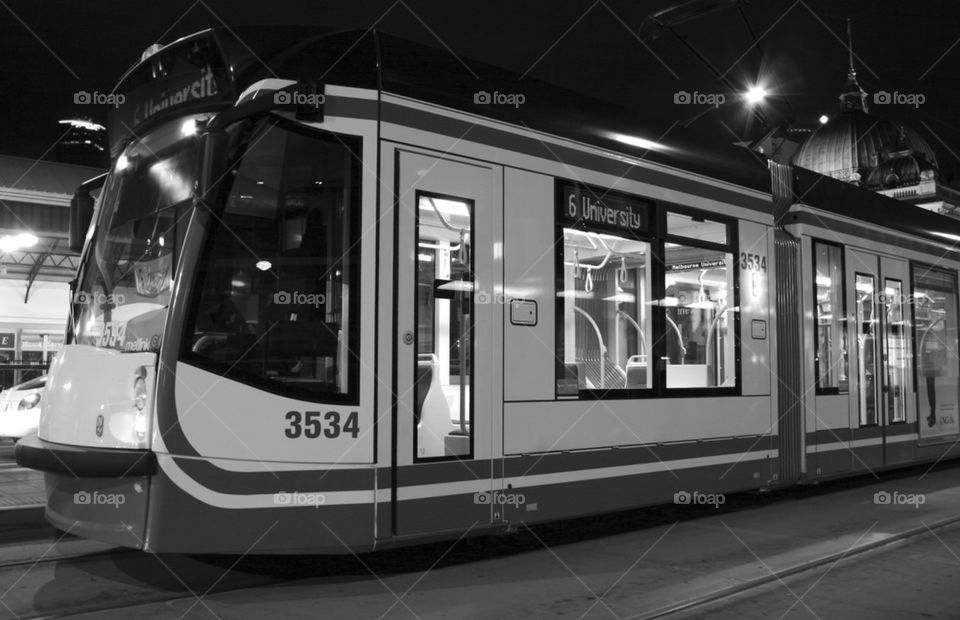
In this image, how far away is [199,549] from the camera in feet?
16.5

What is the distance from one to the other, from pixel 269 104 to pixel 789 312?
238 inches

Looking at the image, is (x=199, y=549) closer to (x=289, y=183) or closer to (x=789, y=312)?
(x=289, y=183)

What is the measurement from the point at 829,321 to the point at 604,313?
3854mm

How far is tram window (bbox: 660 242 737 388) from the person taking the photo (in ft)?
25.0

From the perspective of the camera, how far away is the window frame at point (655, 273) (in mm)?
6699

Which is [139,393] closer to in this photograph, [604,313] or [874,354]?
[604,313]

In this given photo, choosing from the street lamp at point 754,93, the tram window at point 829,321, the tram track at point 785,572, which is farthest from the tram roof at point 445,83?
the street lamp at point 754,93

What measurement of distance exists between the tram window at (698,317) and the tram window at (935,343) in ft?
14.6

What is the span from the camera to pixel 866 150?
89.9m

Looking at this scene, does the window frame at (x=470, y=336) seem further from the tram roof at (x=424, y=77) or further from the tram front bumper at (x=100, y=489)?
the tram front bumper at (x=100, y=489)

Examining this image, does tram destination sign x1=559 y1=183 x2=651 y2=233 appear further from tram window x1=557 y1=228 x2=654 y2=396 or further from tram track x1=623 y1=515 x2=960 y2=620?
tram track x1=623 y1=515 x2=960 y2=620

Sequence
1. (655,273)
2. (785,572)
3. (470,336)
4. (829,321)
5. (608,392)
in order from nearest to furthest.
Answer: 1. (470,336)
2. (785,572)
3. (608,392)
4. (655,273)
5. (829,321)

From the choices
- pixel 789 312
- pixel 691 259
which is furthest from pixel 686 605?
pixel 789 312

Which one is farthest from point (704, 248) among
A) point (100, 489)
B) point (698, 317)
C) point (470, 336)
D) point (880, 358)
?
point (100, 489)
